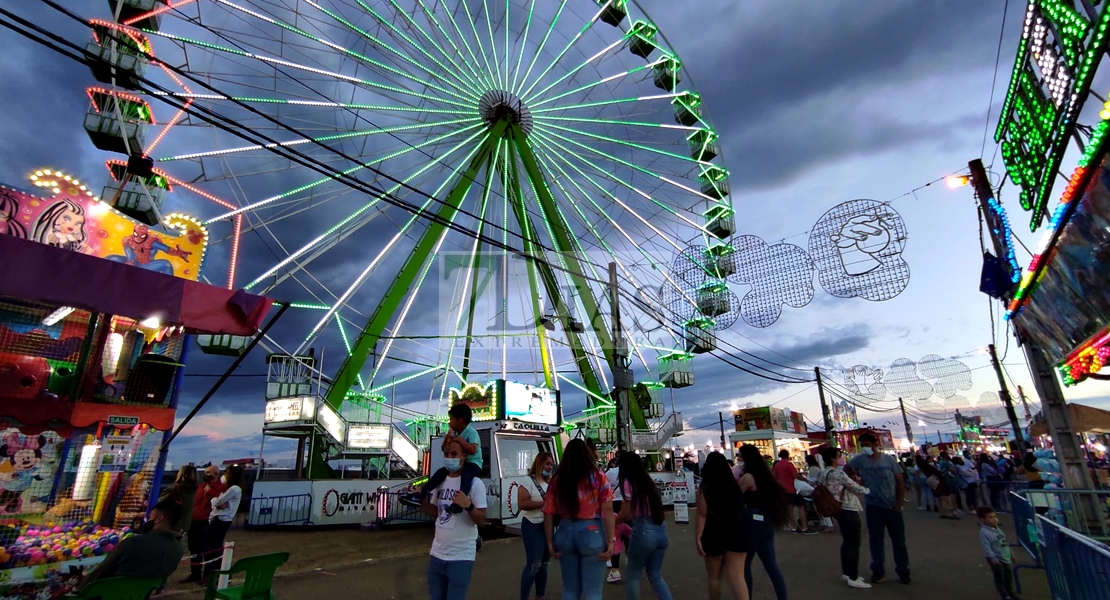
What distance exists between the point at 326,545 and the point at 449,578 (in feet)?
27.3

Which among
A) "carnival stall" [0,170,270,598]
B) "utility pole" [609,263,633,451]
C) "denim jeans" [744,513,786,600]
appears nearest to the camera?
"denim jeans" [744,513,786,600]

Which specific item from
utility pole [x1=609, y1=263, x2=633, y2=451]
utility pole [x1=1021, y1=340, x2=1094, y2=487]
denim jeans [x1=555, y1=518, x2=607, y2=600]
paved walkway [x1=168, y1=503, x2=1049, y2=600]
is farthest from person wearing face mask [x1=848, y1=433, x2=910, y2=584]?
utility pole [x1=609, y1=263, x2=633, y2=451]

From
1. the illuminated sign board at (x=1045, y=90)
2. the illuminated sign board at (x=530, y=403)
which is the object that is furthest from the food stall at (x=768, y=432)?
the illuminated sign board at (x=1045, y=90)

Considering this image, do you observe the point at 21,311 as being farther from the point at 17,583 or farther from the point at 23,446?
the point at 17,583

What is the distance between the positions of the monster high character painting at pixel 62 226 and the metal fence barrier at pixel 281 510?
841cm

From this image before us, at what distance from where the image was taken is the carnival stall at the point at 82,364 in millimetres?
5137

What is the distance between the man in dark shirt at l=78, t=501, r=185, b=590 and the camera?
381 centimetres

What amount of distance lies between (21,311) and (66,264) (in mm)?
2426

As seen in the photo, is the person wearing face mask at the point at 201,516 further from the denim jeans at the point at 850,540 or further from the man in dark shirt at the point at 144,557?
the denim jeans at the point at 850,540

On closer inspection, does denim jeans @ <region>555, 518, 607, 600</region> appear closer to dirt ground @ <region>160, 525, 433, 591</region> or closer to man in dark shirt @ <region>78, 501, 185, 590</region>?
man in dark shirt @ <region>78, 501, 185, 590</region>

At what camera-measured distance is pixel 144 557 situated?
3861 mm

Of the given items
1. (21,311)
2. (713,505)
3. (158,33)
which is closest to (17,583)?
(21,311)

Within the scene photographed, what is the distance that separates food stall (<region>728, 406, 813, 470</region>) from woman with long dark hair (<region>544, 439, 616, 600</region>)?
27919 millimetres

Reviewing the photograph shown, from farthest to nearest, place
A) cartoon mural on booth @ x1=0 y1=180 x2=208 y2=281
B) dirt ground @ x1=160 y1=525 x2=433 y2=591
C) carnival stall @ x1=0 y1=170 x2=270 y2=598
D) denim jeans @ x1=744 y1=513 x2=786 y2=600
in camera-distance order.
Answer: dirt ground @ x1=160 y1=525 x2=433 y2=591 < cartoon mural on booth @ x1=0 y1=180 x2=208 y2=281 < carnival stall @ x1=0 y1=170 x2=270 y2=598 < denim jeans @ x1=744 y1=513 x2=786 y2=600
